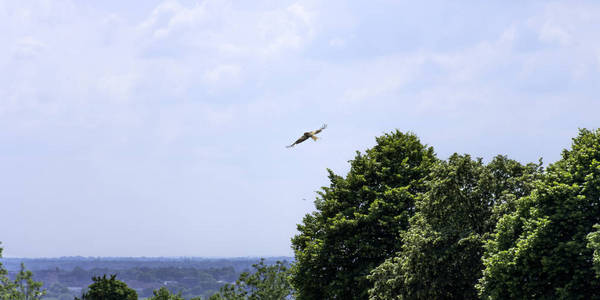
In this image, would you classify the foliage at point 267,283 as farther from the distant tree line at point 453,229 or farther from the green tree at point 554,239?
the green tree at point 554,239

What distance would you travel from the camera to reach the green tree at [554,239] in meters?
24.0

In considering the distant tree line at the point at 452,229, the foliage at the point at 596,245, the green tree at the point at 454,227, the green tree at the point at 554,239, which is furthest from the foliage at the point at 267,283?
the foliage at the point at 596,245

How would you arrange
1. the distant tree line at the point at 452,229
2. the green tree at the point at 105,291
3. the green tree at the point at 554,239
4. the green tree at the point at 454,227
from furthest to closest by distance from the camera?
1. the green tree at the point at 105,291
2. the green tree at the point at 454,227
3. the distant tree line at the point at 452,229
4. the green tree at the point at 554,239

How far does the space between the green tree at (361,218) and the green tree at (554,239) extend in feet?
34.2

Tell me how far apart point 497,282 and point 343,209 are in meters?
15.9

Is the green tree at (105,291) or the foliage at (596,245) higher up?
the foliage at (596,245)

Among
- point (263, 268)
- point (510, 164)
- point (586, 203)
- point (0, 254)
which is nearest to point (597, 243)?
point (586, 203)

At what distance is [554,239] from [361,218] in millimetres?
15084

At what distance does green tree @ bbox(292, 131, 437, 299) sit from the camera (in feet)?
124

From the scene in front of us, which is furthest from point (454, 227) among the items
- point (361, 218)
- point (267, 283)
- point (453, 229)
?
point (267, 283)

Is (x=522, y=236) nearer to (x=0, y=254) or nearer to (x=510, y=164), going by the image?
(x=510, y=164)

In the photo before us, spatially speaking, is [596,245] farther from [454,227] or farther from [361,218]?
[361,218]

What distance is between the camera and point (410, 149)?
137 ft

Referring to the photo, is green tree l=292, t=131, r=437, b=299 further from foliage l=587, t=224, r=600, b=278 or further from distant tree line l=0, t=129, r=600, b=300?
foliage l=587, t=224, r=600, b=278
